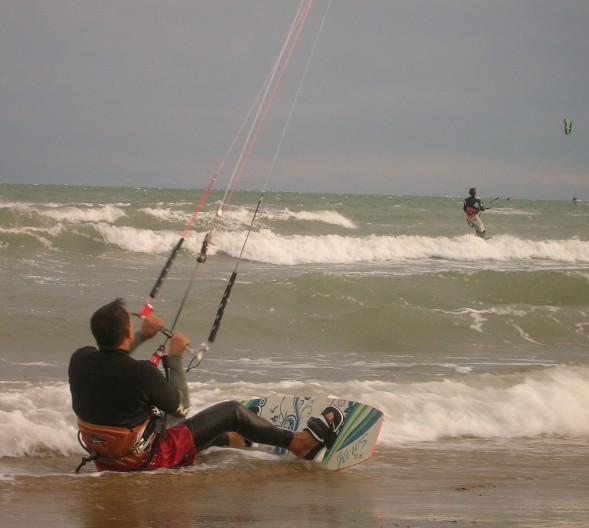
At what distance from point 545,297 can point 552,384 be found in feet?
30.3

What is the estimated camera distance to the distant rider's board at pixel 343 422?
18.7 ft

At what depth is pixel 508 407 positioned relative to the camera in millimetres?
7691

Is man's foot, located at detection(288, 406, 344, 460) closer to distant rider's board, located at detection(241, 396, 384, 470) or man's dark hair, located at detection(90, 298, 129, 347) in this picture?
distant rider's board, located at detection(241, 396, 384, 470)

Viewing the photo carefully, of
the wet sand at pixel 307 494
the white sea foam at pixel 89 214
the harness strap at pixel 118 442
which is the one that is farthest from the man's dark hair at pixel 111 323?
the white sea foam at pixel 89 214

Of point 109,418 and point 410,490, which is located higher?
point 109,418

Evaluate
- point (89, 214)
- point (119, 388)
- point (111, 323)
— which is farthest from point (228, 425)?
point (89, 214)

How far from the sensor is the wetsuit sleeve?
4.92m

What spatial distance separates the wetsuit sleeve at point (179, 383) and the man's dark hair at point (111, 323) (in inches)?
15.5

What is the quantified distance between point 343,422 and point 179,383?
1364 mm

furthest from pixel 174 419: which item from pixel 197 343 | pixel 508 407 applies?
pixel 197 343

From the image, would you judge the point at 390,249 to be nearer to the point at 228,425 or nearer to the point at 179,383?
the point at 228,425

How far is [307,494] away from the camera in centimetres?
503

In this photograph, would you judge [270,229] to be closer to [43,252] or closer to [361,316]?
[43,252]

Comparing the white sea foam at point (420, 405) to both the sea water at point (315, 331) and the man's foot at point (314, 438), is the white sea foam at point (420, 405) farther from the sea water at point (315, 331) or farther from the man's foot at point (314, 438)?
the man's foot at point (314, 438)
